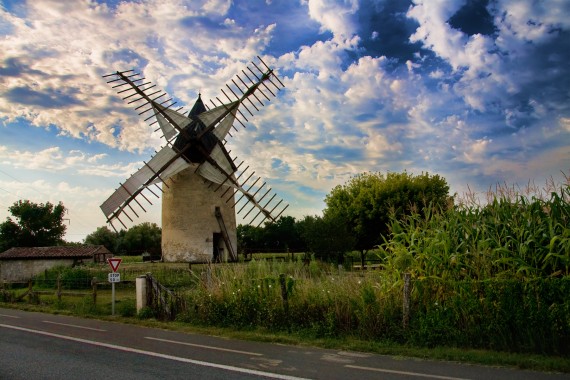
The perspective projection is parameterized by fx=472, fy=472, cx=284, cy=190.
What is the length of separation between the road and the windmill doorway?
55.0ft

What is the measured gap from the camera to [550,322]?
29.6ft

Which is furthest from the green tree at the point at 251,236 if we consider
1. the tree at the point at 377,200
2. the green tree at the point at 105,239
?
the tree at the point at 377,200

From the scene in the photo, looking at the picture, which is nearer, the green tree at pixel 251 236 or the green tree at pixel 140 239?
the green tree at pixel 251 236

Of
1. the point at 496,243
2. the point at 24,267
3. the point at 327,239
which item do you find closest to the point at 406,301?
the point at 496,243

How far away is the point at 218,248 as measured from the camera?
29.6 m

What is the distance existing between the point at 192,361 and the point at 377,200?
3740 cm

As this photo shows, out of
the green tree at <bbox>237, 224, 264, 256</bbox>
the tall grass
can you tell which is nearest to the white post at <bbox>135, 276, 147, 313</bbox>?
the tall grass

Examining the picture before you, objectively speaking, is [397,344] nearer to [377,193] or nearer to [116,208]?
[116,208]

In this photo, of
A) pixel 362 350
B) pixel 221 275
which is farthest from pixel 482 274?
pixel 221 275

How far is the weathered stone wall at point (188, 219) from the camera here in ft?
92.8

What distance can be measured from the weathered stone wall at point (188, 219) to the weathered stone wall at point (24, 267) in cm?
1626

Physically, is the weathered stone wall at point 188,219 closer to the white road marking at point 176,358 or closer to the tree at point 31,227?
the white road marking at point 176,358

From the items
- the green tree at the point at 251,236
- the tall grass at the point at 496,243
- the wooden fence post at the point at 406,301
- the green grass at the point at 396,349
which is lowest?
the green grass at the point at 396,349

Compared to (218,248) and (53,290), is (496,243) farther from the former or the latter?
(53,290)
